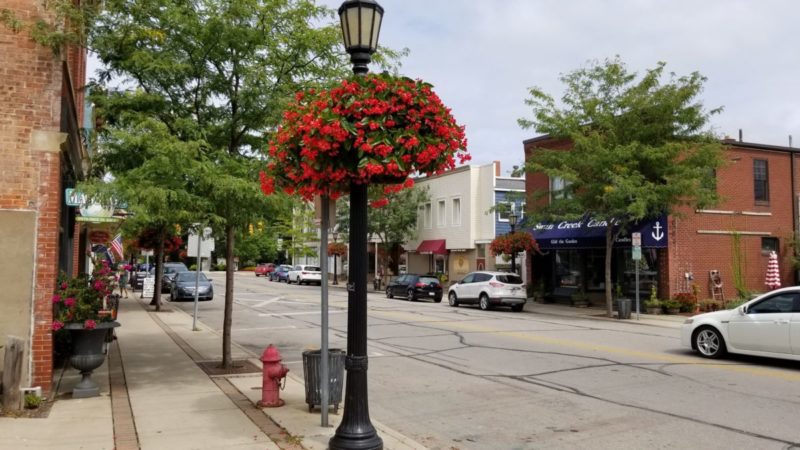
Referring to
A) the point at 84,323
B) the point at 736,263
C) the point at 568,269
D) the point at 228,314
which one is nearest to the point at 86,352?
the point at 84,323

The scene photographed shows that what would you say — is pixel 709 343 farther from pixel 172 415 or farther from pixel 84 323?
pixel 84 323

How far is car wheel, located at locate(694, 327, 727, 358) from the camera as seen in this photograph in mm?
12234

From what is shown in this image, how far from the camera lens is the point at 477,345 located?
1440 centimetres

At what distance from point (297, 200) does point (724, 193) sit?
21.6 m

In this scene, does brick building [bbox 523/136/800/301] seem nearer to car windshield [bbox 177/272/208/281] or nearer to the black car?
the black car

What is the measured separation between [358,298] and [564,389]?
4.75 m

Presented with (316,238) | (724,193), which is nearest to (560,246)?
(724,193)

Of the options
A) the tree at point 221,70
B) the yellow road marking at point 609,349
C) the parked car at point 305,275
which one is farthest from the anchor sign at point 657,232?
the parked car at point 305,275

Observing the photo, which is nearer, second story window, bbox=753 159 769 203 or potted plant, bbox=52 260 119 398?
potted plant, bbox=52 260 119 398

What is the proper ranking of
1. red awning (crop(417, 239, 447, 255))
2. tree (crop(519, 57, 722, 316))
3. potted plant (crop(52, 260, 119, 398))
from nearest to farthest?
potted plant (crop(52, 260, 119, 398)), tree (crop(519, 57, 722, 316)), red awning (crop(417, 239, 447, 255))

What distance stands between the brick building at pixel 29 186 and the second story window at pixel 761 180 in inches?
1048

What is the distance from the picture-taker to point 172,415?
25.0ft

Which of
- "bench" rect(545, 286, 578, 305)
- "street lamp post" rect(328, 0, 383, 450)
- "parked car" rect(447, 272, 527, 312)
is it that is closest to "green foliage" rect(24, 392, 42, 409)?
"street lamp post" rect(328, 0, 383, 450)

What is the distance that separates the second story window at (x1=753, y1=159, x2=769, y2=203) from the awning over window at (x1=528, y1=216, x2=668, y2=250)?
6.02 meters
